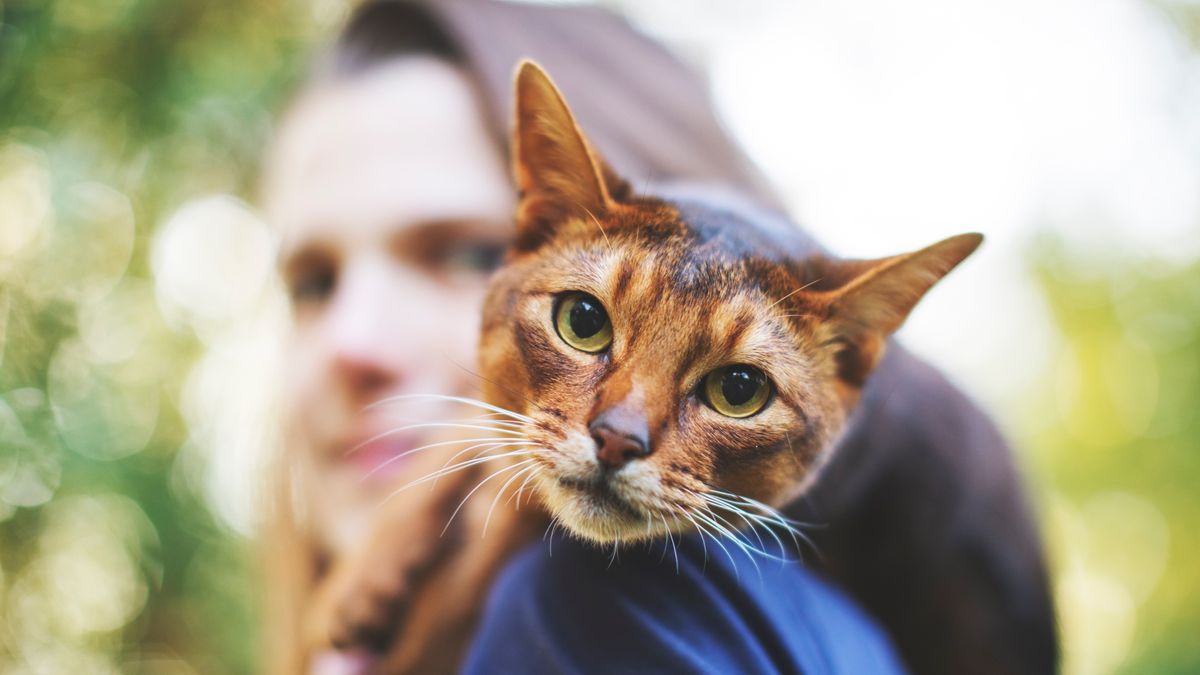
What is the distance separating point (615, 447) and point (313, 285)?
51.9 inches

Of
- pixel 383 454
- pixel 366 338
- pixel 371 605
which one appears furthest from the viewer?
pixel 383 454

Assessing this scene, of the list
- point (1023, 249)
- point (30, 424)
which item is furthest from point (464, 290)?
point (1023, 249)

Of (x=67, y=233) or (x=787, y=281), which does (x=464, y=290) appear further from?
(x=67, y=233)

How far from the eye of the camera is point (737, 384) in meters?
0.85

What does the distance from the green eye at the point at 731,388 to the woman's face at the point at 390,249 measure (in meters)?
0.79

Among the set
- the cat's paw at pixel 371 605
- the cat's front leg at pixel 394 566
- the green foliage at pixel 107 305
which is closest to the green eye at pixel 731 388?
the cat's front leg at pixel 394 566

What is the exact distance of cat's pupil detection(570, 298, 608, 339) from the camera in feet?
2.89

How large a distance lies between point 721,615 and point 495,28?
4.09ft

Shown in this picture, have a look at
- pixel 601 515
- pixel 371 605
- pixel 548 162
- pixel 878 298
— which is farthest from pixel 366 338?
pixel 878 298

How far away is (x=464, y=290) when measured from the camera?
1.64 meters

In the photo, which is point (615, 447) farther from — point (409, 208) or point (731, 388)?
point (409, 208)

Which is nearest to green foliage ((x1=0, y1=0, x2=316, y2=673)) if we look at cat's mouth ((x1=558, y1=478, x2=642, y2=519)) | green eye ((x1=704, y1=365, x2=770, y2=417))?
cat's mouth ((x1=558, y1=478, x2=642, y2=519))

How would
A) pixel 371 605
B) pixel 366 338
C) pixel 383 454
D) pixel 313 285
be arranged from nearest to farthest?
pixel 371 605, pixel 366 338, pixel 383 454, pixel 313 285

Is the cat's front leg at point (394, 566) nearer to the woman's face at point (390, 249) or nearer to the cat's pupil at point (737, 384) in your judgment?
the woman's face at point (390, 249)
